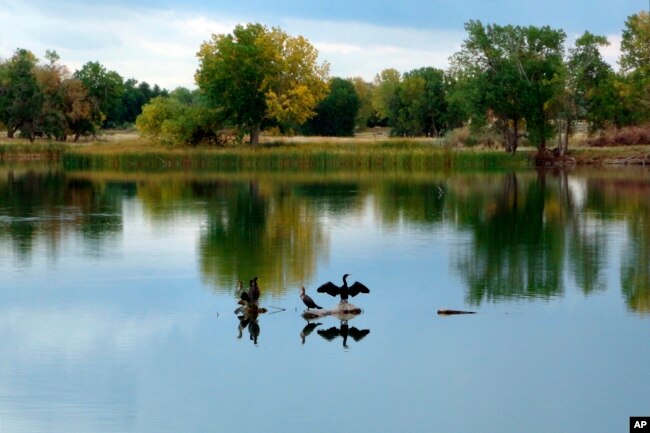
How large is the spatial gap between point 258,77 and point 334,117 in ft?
92.8

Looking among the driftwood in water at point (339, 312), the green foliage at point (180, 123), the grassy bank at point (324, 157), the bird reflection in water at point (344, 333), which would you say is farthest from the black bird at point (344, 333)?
the green foliage at point (180, 123)

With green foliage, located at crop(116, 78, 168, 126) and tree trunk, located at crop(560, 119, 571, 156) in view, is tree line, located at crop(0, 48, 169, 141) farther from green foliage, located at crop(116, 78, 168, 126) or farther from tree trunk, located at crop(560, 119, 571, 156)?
tree trunk, located at crop(560, 119, 571, 156)

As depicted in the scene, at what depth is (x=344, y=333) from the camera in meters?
16.4

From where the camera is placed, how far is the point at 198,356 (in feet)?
49.6

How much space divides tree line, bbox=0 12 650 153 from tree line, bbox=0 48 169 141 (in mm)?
112

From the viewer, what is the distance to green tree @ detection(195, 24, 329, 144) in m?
73.8

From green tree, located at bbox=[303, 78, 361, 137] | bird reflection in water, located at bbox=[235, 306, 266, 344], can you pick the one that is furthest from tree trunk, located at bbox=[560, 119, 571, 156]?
bird reflection in water, located at bbox=[235, 306, 266, 344]

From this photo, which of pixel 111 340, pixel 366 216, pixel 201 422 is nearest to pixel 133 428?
pixel 201 422

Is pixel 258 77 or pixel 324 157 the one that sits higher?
pixel 258 77

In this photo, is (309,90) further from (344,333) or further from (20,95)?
(344,333)

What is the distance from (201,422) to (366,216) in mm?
22373

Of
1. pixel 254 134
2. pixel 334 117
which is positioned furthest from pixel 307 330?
pixel 334 117

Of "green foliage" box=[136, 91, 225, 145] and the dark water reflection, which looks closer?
the dark water reflection

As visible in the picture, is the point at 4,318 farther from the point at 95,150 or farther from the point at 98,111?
the point at 98,111
